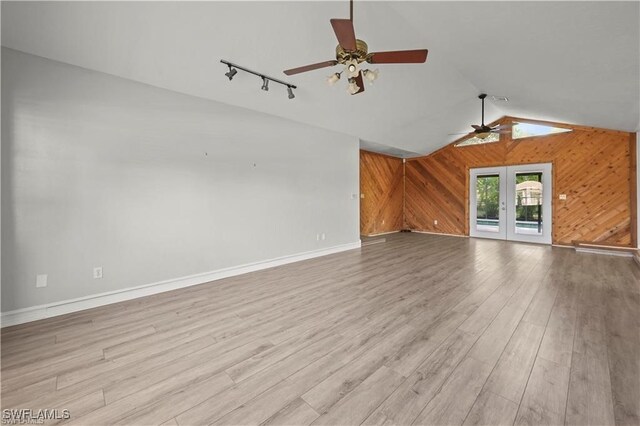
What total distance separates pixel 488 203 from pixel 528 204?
0.97 metres

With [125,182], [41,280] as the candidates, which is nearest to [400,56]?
[125,182]

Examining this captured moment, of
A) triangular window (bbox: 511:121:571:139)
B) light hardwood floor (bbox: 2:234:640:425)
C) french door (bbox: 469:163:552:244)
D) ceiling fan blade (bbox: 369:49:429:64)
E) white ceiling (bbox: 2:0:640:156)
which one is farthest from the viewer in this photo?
french door (bbox: 469:163:552:244)

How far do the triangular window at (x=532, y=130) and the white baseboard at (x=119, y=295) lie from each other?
7481mm

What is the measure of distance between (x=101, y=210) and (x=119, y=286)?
1.00 metres

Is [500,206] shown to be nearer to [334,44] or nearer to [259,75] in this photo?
[334,44]

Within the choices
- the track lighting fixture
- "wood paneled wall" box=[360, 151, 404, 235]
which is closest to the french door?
"wood paneled wall" box=[360, 151, 404, 235]

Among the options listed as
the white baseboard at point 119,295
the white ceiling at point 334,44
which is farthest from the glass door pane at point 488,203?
the white baseboard at point 119,295

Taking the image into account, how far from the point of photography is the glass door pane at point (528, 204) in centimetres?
704

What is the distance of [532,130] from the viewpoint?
23.2 ft

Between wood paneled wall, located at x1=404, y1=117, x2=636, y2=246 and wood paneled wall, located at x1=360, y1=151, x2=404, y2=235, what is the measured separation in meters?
1.65

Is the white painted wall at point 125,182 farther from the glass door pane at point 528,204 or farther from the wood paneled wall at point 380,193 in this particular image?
the glass door pane at point 528,204

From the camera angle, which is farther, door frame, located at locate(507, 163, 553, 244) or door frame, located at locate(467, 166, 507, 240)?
door frame, located at locate(467, 166, 507, 240)

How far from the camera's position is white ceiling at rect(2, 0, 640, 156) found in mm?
2451

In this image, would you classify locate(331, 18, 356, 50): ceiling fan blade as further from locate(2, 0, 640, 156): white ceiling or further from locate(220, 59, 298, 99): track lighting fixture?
locate(220, 59, 298, 99): track lighting fixture
